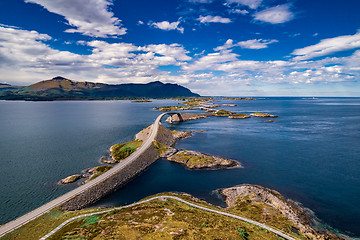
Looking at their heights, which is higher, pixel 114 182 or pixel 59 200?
pixel 59 200

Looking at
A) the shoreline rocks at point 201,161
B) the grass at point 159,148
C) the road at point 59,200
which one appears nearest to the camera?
the road at point 59,200

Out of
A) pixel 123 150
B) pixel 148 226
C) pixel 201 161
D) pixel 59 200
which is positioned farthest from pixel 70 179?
pixel 201 161

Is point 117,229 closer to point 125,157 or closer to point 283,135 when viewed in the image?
point 125,157

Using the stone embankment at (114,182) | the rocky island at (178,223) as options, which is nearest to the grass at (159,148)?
the stone embankment at (114,182)

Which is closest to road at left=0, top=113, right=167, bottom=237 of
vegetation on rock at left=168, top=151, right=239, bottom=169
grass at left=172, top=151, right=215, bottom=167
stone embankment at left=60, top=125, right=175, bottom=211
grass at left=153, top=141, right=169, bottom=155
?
stone embankment at left=60, top=125, right=175, bottom=211

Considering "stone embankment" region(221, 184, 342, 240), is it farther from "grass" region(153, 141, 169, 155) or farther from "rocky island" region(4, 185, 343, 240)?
"grass" region(153, 141, 169, 155)

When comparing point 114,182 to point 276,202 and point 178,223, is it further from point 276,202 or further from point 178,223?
point 276,202

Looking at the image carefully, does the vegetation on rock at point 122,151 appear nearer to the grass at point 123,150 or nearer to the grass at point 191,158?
the grass at point 123,150

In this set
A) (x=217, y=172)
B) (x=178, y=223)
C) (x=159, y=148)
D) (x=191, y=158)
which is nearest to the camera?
(x=178, y=223)
